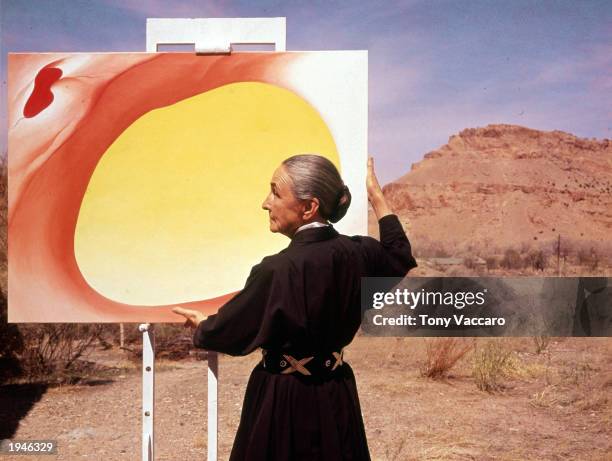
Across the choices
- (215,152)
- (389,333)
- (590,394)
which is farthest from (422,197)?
(215,152)

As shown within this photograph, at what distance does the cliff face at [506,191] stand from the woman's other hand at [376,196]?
15.9 metres

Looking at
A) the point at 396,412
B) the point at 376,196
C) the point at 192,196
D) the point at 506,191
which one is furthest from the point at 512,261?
the point at 376,196

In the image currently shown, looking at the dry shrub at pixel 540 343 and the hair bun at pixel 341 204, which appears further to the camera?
the dry shrub at pixel 540 343

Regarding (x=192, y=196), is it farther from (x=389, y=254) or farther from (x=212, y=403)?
(x=389, y=254)

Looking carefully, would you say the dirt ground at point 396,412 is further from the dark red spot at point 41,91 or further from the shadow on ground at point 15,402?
the dark red spot at point 41,91

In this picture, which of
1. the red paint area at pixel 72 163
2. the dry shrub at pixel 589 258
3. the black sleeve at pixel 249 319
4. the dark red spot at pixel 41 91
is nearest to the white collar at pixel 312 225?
the black sleeve at pixel 249 319

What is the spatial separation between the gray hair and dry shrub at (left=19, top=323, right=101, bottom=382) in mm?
4319

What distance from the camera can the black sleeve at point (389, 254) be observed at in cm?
155

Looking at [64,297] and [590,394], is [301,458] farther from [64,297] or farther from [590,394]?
[590,394]

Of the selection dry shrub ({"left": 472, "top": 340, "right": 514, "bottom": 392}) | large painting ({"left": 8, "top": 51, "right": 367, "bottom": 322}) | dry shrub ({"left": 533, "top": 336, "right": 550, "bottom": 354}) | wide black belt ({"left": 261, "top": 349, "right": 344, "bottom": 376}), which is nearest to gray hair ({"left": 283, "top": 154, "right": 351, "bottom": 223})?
wide black belt ({"left": 261, "top": 349, "right": 344, "bottom": 376})

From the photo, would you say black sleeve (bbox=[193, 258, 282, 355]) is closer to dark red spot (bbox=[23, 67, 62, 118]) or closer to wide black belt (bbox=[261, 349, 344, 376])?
wide black belt (bbox=[261, 349, 344, 376])

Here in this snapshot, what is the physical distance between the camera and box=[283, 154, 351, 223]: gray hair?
148 cm

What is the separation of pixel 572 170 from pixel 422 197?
5183 mm

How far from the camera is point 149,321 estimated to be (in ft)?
7.16
